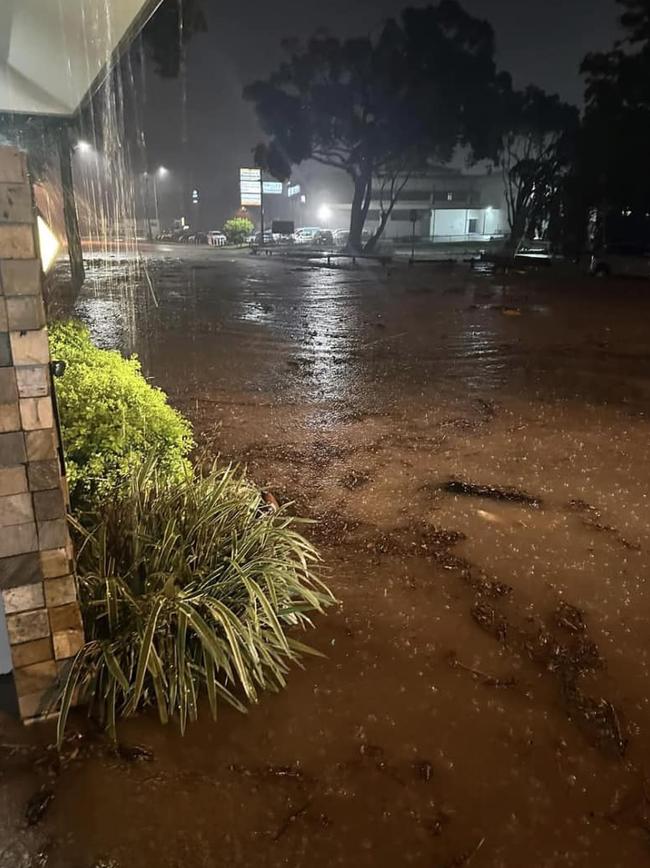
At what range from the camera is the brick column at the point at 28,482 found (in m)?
2.29

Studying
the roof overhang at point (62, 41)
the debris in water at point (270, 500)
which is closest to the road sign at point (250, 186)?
the roof overhang at point (62, 41)

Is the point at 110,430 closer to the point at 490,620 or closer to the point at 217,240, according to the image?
the point at 490,620

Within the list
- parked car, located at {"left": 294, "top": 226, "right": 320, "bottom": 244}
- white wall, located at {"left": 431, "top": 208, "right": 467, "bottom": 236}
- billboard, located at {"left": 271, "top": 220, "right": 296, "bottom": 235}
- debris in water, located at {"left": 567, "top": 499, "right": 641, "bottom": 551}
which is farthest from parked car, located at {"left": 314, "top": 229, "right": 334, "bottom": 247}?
debris in water, located at {"left": 567, "top": 499, "right": 641, "bottom": 551}

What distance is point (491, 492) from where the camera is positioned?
5.59 metres

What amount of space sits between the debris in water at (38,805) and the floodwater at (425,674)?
0.02 meters

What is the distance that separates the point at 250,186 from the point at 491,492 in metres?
63.2

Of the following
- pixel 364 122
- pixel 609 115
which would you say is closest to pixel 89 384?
pixel 609 115

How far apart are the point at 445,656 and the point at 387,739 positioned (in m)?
0.70

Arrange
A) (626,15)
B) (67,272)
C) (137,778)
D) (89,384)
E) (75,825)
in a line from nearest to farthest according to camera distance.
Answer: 1. (75,825)
2. (137,778)
3. (89,384)
4. (67,272)
5. (626,15)

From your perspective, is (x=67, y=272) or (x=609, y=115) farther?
(x=609, y=115)

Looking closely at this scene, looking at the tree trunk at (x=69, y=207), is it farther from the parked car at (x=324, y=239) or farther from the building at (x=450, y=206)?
the building at (x=450, y=206)

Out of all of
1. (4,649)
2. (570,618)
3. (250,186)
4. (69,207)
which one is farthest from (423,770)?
(250,186)

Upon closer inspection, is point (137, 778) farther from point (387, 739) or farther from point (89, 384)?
point (89, 384)

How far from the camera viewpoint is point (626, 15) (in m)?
25.8
